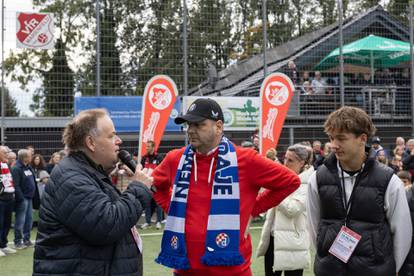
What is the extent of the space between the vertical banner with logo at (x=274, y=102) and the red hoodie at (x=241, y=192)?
31.3ft

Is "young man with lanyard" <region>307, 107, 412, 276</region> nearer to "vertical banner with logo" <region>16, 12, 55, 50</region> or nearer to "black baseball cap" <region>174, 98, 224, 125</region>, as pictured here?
"black baseball cap" <region>174, 98, 224, 125</region>

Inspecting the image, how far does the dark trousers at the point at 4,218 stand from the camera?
1091 cm

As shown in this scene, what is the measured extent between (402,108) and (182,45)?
6.61 m

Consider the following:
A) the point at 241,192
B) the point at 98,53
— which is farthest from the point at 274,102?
the point at 241,192

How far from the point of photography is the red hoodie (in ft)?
14.1

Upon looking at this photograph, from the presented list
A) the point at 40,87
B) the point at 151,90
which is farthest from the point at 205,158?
the point at 40,87

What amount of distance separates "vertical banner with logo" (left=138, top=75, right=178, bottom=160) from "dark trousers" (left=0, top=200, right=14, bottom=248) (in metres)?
3.46

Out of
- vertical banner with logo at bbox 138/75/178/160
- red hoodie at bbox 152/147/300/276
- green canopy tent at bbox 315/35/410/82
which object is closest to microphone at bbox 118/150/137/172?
red hoodie at bbox 152/147/300/276

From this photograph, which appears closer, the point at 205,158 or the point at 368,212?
the point at 368,212

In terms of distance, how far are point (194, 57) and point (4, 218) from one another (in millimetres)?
6692

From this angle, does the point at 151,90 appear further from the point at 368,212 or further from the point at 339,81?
the point at 368,212

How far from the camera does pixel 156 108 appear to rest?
1400 cm

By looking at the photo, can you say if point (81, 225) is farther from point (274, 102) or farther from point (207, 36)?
point (207, 36)

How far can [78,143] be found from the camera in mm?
3602
